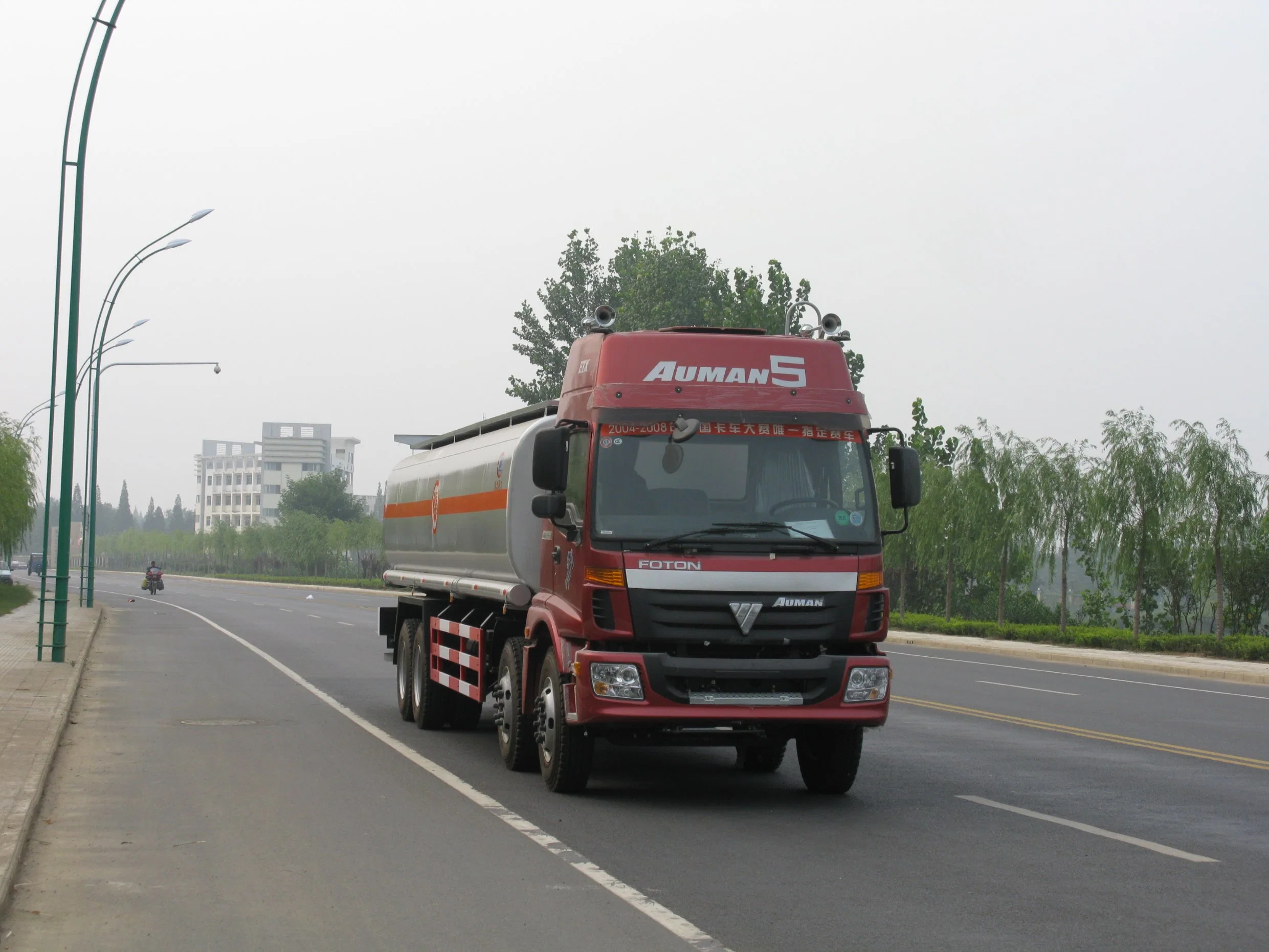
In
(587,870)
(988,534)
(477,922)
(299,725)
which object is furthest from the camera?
(988,534)

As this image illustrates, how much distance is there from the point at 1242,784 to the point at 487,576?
644cm

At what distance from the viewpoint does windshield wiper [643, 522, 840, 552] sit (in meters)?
10.3

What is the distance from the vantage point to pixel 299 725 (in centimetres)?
1588

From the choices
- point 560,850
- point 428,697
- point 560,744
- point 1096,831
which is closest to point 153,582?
point 428,697

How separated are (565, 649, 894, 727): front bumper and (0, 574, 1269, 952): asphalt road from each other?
66 centimetres

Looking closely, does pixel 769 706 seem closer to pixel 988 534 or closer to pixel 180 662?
pixel 180 662

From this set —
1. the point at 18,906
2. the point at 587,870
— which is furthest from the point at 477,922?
the point at 18,906

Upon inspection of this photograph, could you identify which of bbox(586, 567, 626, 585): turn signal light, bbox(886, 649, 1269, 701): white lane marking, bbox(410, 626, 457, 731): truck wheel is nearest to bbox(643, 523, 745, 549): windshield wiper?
bbox(586, 567, 626, 585): turn signal light

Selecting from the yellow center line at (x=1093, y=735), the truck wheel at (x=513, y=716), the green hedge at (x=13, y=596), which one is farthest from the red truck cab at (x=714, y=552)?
the green hedge at (x=13, y=596)

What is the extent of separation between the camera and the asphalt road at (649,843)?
22.8 ft

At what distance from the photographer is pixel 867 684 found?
1049 centimetres

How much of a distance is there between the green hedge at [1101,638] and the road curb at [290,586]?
83.6ft

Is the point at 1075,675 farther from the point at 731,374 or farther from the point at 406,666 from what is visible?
the point at 731,374

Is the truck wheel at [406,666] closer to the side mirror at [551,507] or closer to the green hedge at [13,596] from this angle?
the side mirror at [551,507]
